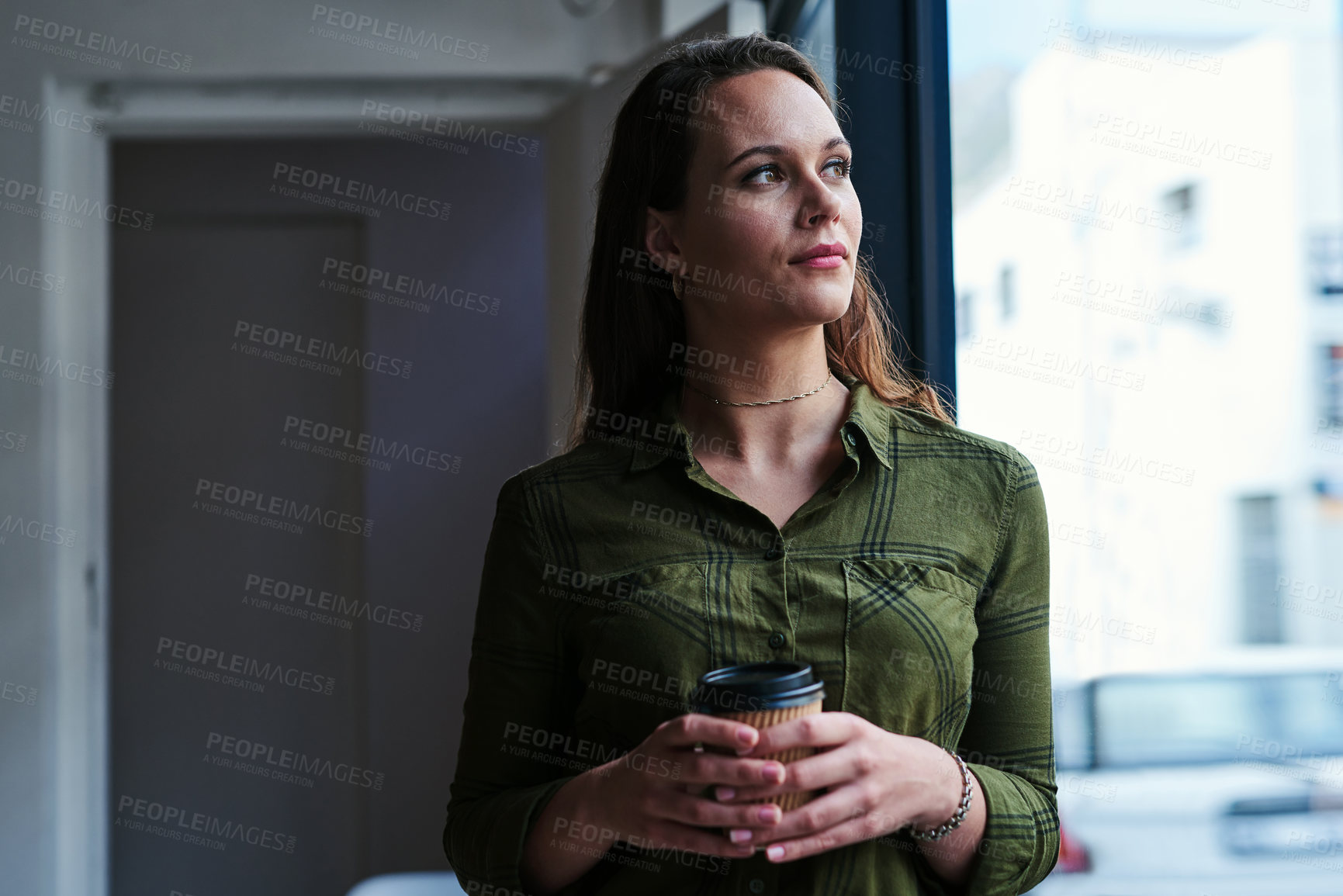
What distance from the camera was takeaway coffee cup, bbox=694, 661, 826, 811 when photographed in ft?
2.76

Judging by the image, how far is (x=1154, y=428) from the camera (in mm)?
1218

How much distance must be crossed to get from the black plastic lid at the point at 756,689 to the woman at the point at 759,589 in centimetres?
6

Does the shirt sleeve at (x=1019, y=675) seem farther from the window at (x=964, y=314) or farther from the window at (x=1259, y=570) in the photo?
the window at (x=964, y=314)

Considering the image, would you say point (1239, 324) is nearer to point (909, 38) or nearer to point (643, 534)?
point (643, 534)

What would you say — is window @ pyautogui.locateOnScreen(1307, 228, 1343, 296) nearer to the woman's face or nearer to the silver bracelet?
the woman's face

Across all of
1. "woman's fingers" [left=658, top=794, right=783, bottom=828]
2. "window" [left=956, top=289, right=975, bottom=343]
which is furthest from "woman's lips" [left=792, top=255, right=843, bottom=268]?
"window" [left=956, top=289, right=975, bottom=343]

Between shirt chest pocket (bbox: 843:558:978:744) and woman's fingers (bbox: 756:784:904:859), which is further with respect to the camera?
shirt chest pocket (bbox: 843:558:978:744)

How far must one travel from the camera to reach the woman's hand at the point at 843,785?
0.85 m

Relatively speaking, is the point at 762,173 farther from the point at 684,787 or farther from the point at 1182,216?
the point at 684,787

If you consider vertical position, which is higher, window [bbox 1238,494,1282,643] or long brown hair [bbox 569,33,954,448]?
long brown hair [bbox 569,33,954,448]

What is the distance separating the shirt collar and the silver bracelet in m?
0.29

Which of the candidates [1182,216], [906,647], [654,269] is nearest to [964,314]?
[1182,216]

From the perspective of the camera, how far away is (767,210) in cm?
110

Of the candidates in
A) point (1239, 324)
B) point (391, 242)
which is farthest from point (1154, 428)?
point (391, 242)
